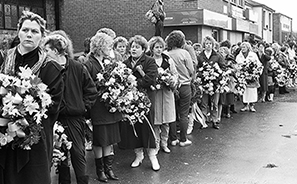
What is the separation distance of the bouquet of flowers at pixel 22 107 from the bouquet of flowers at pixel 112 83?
241cm

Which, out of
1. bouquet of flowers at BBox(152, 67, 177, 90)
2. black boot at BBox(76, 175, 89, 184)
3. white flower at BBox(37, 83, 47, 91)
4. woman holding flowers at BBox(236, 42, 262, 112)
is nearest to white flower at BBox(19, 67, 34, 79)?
white flower at BBox(37, 83, 47, 91)

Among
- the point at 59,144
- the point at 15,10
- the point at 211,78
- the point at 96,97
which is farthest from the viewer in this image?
the point at 15,10

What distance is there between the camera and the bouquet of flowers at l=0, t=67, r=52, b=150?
153 inches

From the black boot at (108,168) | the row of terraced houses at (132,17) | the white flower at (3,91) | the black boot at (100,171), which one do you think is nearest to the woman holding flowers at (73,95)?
the black boot at (100,171)

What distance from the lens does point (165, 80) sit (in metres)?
8.15

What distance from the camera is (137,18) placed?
24969mm

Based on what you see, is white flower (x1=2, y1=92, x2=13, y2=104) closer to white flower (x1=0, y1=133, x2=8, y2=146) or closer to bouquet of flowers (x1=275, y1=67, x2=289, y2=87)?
white flower (x1=0, y1=133, x2=8, y2=146)

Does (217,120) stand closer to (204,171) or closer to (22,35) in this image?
(204,171)

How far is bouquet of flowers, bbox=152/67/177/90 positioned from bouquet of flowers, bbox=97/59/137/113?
149cm

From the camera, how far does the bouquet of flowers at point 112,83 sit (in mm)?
6473

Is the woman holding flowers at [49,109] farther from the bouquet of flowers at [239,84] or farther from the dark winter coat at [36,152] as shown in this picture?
the bouquet of flowers at [239,84]

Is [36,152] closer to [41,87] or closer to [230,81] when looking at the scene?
[41,87]

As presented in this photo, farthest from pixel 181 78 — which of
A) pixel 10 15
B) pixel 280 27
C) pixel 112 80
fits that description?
pixel 280 27

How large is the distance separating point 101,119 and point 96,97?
65 centimetres
